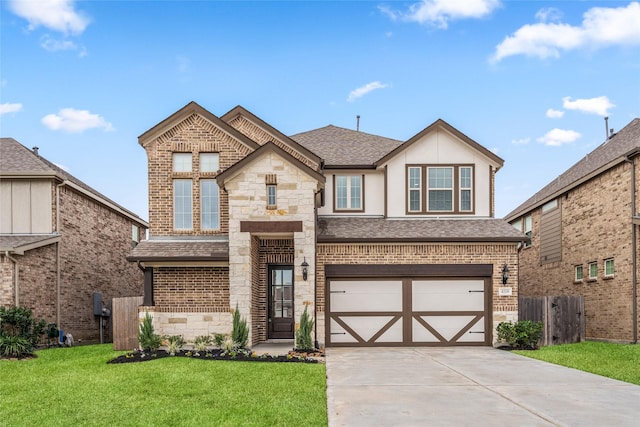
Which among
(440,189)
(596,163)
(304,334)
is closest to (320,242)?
(304,334)

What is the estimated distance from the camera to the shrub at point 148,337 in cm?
1453

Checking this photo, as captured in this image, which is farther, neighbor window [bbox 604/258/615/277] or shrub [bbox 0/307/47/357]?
neighbor window [bbox 604/258/615/277]

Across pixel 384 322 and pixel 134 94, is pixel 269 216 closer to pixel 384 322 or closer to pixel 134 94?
pixel 384 322

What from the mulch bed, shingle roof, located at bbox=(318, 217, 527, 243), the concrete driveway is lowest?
the mulch bed

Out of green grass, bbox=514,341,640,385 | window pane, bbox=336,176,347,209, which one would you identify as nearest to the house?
window pane, bbox=336,176,347,209

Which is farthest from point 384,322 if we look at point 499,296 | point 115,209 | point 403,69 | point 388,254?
point 115,209

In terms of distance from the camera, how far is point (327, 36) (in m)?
18.8

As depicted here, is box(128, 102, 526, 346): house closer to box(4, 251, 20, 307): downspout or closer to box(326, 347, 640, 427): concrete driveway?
box(326, 347, 640, 427): concrete driveway

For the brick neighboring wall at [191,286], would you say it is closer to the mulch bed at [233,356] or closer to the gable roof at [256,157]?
the mulch bed at [233,356]

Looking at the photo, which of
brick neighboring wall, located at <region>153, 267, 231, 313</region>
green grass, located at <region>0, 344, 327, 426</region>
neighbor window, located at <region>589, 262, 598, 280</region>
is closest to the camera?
green grass, located at <region>0, 344, 327, 426</region>

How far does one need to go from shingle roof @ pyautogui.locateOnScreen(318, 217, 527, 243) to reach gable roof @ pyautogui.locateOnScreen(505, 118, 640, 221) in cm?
442

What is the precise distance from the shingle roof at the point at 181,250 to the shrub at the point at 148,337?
5.62ft

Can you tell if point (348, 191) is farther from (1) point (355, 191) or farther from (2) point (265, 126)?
(2) point (265, 126)

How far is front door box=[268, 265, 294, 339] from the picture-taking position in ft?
55.8
